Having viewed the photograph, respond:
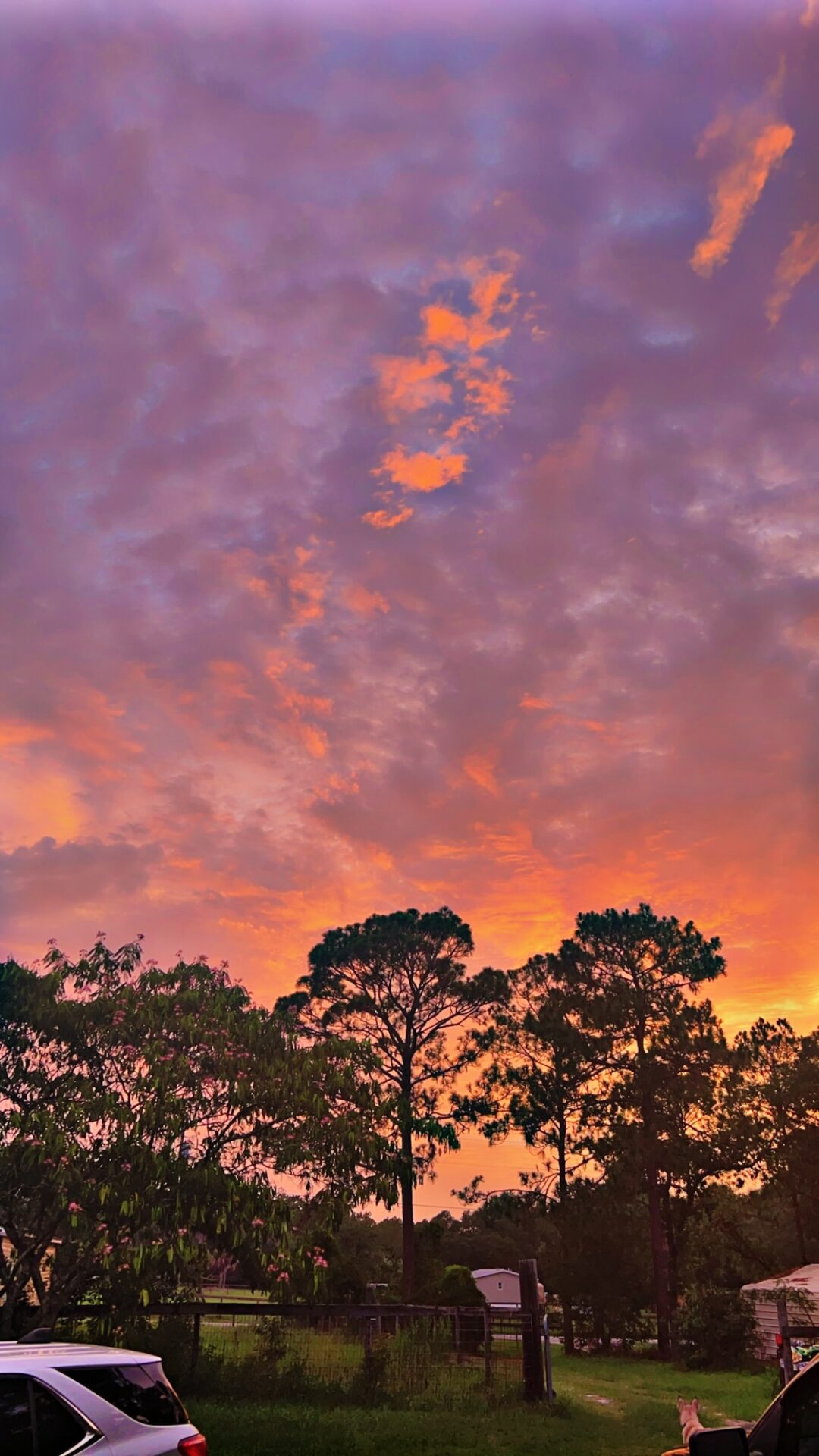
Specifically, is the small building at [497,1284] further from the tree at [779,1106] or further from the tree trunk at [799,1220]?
the tree at [779,1106]

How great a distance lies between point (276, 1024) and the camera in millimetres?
17656

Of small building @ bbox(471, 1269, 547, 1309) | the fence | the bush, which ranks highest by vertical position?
the fence

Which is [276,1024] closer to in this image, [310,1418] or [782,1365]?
[310,1418]

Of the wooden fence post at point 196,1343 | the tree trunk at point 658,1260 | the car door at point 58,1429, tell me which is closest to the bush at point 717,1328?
the tree trunk at point 658,1260

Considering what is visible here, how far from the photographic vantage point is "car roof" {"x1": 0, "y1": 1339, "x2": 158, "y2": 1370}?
Result: 18.6 feet

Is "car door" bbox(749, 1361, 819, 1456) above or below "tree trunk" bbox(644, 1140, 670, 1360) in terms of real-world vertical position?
above

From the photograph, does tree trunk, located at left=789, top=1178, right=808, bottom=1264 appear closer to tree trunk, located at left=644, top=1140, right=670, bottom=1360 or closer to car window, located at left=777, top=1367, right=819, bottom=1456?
tree trunk, located at left=644, top=1140, right=670, bottom=1360

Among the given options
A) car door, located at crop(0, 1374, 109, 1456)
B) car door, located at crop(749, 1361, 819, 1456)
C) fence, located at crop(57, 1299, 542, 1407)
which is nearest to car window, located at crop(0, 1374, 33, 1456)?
car door, located at crop(0, 1374, 109, 1456)

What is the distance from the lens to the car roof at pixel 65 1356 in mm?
5684

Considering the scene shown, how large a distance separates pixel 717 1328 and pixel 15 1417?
34.6 m

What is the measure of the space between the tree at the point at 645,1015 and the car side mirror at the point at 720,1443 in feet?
126

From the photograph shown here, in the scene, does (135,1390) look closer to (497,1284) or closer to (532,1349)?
(532,1349)

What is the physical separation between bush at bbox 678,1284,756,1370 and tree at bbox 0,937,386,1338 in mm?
23588

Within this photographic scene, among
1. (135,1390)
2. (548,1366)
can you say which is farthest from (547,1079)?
(135,1390)
